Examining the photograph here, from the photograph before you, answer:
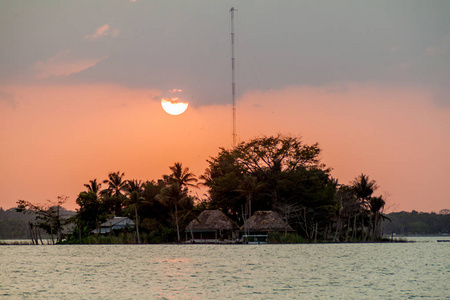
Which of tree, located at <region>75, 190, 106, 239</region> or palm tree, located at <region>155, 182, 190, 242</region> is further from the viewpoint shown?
tree, located at <region>75, 190, 106, 239</region>

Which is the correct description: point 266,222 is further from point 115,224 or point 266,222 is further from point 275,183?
point 115,224

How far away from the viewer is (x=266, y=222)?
96688 mm

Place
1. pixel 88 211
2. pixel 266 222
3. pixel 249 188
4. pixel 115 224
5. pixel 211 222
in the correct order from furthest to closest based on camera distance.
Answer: pixel 115 224 < pixel 88 211 < pixel 249 188 < pixel 211 222 < pixel 266 222

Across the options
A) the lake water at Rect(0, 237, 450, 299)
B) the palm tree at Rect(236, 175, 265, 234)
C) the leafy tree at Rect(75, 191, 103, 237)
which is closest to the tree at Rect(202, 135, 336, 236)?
the palm tree at Rect(236, 175, 265, 234)

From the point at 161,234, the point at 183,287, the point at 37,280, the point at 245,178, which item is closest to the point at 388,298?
the point at 183,287

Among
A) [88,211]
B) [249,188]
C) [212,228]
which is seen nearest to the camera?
[212,228]

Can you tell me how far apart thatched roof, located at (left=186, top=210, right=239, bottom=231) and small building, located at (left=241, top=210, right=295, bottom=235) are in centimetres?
297

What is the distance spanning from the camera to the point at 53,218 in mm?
106062

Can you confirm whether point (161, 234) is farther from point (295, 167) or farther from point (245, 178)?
point (295, 167)

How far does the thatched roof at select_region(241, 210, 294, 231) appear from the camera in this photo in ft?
316

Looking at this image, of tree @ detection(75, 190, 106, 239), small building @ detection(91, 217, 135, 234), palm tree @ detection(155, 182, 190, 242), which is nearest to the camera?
palm tree @ detection(155, 182, 190, 242)

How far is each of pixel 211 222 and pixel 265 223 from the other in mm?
9006

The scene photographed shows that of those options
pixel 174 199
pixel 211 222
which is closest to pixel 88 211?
pixel 174 199

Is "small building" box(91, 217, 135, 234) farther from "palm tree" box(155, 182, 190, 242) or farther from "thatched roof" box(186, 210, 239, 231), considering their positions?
"thatched roof" box(186, 210, 239, 231)
